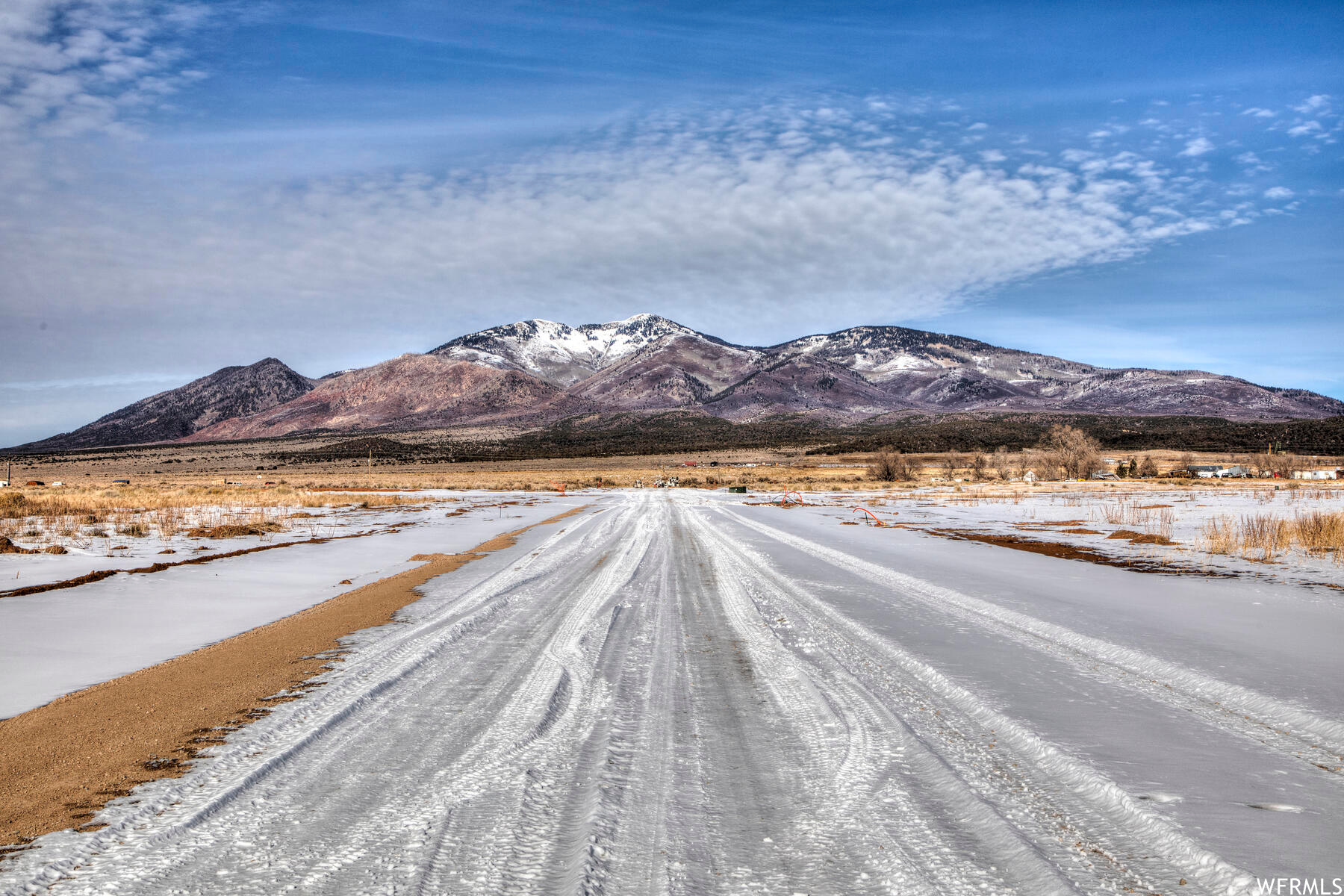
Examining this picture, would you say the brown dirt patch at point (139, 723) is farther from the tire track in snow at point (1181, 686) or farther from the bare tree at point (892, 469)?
the bare tree at point (892, 469)

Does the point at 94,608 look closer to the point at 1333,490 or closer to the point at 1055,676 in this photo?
the point at 1055,676

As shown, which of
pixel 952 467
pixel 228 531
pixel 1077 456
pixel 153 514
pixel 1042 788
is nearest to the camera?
pixel 1042 788

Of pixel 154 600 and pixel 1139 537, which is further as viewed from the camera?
pixel 1139 537

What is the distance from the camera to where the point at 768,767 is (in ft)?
12.7

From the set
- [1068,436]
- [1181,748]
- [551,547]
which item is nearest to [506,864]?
[1181,748]

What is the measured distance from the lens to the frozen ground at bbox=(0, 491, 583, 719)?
6.31 meters

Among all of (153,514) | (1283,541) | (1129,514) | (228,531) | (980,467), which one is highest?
(980,467)

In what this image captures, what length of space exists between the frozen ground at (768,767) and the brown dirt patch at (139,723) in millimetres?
257

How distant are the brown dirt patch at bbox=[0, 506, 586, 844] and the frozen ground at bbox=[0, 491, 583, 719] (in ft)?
1.33

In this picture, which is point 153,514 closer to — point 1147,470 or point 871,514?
point 871,514

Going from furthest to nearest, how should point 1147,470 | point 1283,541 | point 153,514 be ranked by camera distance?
point 1147,470, point 153,514, point 1283,541

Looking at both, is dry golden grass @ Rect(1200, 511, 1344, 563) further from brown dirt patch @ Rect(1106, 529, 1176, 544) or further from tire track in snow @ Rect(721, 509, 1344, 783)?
tire track in snow @ Rect(721, 509, 1344, 783)

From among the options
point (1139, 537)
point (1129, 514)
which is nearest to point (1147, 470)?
Answer: point (1129, 514)

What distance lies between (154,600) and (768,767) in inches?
362
